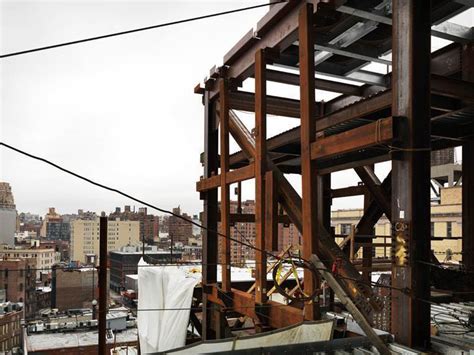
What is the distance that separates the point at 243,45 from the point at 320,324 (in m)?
5.71

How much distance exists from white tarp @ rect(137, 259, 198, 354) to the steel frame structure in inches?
25.1

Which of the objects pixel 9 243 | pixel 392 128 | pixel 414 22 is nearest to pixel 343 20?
pixel 414 22

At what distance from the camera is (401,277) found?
5.14m

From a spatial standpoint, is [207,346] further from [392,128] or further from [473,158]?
[473,158]

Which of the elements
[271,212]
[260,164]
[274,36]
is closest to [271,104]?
[274,36]

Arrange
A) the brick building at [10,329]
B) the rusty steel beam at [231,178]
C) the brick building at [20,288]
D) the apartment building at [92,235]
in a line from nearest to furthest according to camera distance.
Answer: the rusty steel beam at [231,178] → the brick building at [10,329] → the brick building at [20,288] → the apartment building at [92,235]

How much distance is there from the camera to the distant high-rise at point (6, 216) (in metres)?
89.2

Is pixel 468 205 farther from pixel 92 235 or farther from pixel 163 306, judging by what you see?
pixel 92 235

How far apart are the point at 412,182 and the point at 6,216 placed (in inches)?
3909

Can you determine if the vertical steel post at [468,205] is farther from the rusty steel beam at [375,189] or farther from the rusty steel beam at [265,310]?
the rusty steel beam at [265,310]

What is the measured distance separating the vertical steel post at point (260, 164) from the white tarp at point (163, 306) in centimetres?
226

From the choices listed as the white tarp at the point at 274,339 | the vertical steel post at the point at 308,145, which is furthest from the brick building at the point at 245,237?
the white tarp at the point at 274,339

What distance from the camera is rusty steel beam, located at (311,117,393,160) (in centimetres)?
518

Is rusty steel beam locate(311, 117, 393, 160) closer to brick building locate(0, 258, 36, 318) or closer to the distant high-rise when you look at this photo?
brick building locate(0, 258, 36, 318)
